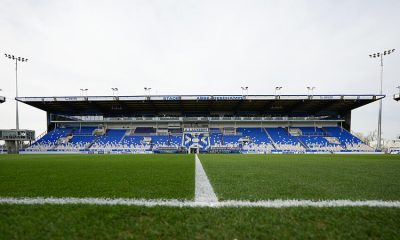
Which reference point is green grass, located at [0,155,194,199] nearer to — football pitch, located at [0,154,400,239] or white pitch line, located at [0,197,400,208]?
football pitch, located at [0,154,400,239]

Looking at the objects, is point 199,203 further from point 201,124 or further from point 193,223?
point 201,124

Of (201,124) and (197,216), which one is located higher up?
(197,216)

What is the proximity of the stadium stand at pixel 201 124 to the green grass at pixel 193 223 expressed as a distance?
30.2 m

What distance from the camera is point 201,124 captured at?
130ft

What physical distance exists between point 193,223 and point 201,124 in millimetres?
37597

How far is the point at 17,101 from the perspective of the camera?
3419cm

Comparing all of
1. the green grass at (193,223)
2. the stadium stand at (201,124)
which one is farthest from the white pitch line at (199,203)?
the stadium stand at (201,124)

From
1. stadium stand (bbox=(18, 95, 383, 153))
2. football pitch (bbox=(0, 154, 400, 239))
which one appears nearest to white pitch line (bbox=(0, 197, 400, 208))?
football pitch (bbox=(0, 154, 400, 239))

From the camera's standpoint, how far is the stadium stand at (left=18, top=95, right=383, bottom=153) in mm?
33531

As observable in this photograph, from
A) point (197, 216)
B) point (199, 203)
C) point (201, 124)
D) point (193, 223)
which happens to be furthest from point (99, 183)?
point (201, 124)

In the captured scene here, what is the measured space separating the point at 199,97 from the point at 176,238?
33.2 metres

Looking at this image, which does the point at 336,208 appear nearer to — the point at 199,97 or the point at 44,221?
the point at 44,221

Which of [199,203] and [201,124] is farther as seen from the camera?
[201,124]

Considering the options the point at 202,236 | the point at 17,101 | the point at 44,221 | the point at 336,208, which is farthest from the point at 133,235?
the point at 17,101
